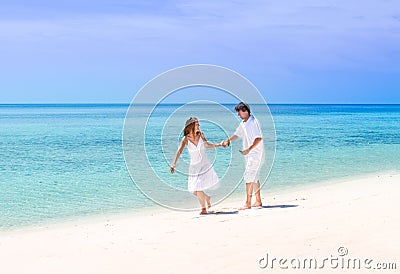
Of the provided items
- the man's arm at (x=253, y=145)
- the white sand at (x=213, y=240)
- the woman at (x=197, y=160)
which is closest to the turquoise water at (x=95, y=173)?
the white sand at (x=213, y=240)

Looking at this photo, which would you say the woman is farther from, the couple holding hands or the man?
the man

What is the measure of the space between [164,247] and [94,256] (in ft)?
3.01

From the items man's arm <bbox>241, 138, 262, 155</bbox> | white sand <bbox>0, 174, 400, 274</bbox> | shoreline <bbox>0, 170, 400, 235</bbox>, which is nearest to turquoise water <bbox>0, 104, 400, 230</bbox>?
shoreline <bbox>0, 170, 400, 235</bbox>

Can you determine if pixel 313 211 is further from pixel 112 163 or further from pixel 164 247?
pixel 112 163

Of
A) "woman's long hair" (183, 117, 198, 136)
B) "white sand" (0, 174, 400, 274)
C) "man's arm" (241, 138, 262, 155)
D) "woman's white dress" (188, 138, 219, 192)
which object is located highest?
"woman's long hair" (183, 117, 198, 136)

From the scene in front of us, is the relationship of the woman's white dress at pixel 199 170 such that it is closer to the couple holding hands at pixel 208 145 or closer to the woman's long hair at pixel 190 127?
the couple holding hands at pixel 208 145

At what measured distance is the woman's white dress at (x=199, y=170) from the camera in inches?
369

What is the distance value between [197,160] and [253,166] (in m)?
1.08

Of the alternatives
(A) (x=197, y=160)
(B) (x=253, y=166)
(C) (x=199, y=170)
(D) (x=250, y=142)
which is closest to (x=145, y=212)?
(C) (x=199, y=170)

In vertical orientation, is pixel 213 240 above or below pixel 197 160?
below

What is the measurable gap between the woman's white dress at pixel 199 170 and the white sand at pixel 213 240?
56 cm

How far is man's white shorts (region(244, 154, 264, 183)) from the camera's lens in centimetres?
970

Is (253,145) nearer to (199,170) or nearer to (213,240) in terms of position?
(199,170)

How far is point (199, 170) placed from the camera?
9492mm
